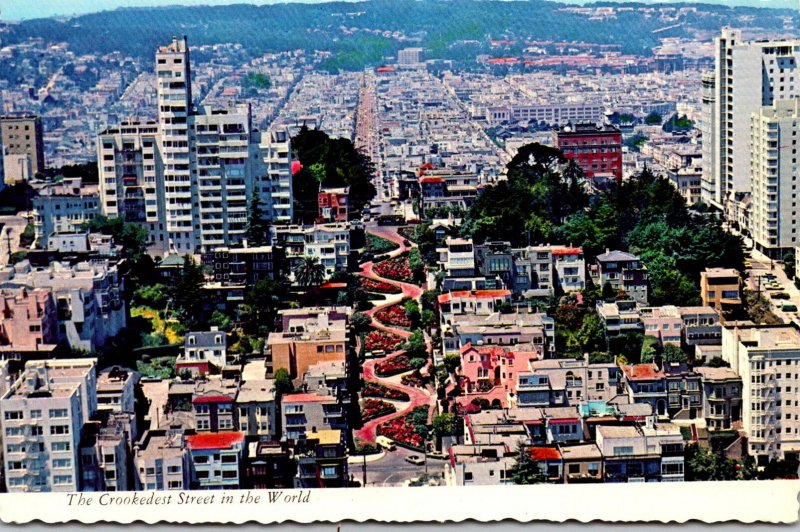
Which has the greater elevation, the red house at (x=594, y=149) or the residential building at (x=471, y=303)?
the red house at (x=594, y=149)

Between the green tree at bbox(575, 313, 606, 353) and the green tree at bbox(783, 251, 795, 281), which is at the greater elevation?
the green tree at bbox(783, 251, 795, 281)

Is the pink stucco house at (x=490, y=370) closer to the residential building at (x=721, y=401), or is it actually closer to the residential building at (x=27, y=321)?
the residential building at (x=721, y=401)

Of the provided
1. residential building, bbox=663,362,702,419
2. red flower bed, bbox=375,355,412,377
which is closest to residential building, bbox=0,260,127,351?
red flower bed, bbox=375,355,412,377

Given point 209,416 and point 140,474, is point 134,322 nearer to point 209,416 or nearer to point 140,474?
point 209,416

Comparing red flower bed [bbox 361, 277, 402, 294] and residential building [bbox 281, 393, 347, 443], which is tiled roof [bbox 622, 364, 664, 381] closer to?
residential building [bbox 281, 393, 347, 443]

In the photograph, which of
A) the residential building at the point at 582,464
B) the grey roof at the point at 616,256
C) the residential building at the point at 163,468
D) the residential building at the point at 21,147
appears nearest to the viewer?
the residential building at the point at 163,468

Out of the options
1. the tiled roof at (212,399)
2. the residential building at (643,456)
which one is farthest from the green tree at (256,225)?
the residential building at (643,456)
